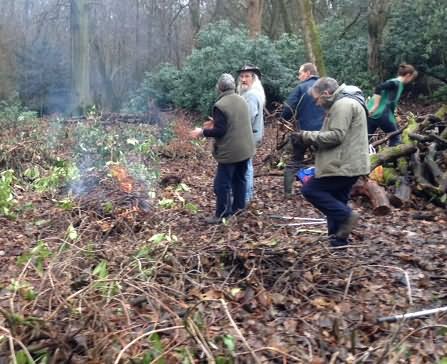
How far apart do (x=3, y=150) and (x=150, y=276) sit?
21.3 feet

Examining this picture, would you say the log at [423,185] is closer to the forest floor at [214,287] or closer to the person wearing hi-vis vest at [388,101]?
the forest floor at [214,287]

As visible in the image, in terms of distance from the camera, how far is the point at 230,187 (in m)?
6.85

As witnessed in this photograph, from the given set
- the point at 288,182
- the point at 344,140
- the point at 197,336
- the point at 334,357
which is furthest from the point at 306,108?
the point at 197,336

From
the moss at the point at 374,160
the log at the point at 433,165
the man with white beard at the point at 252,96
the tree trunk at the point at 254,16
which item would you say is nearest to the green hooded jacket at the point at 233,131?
the man with white beard at the point at 252,96

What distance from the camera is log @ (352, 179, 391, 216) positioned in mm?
7320

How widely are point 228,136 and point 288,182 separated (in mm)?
1803

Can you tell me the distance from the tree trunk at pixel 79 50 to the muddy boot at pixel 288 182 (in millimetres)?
15853

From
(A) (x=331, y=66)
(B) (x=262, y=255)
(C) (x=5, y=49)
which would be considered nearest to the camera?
(B) (x=262, y=255)

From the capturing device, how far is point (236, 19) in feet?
96.3

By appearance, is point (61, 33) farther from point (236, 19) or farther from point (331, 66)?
point (331, 66)

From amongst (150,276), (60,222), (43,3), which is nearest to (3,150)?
(60,222)

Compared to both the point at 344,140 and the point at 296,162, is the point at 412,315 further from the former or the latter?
the point at 296,162

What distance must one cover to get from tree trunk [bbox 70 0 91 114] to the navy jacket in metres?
16.1

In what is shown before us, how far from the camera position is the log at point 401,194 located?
7633 millimetres
